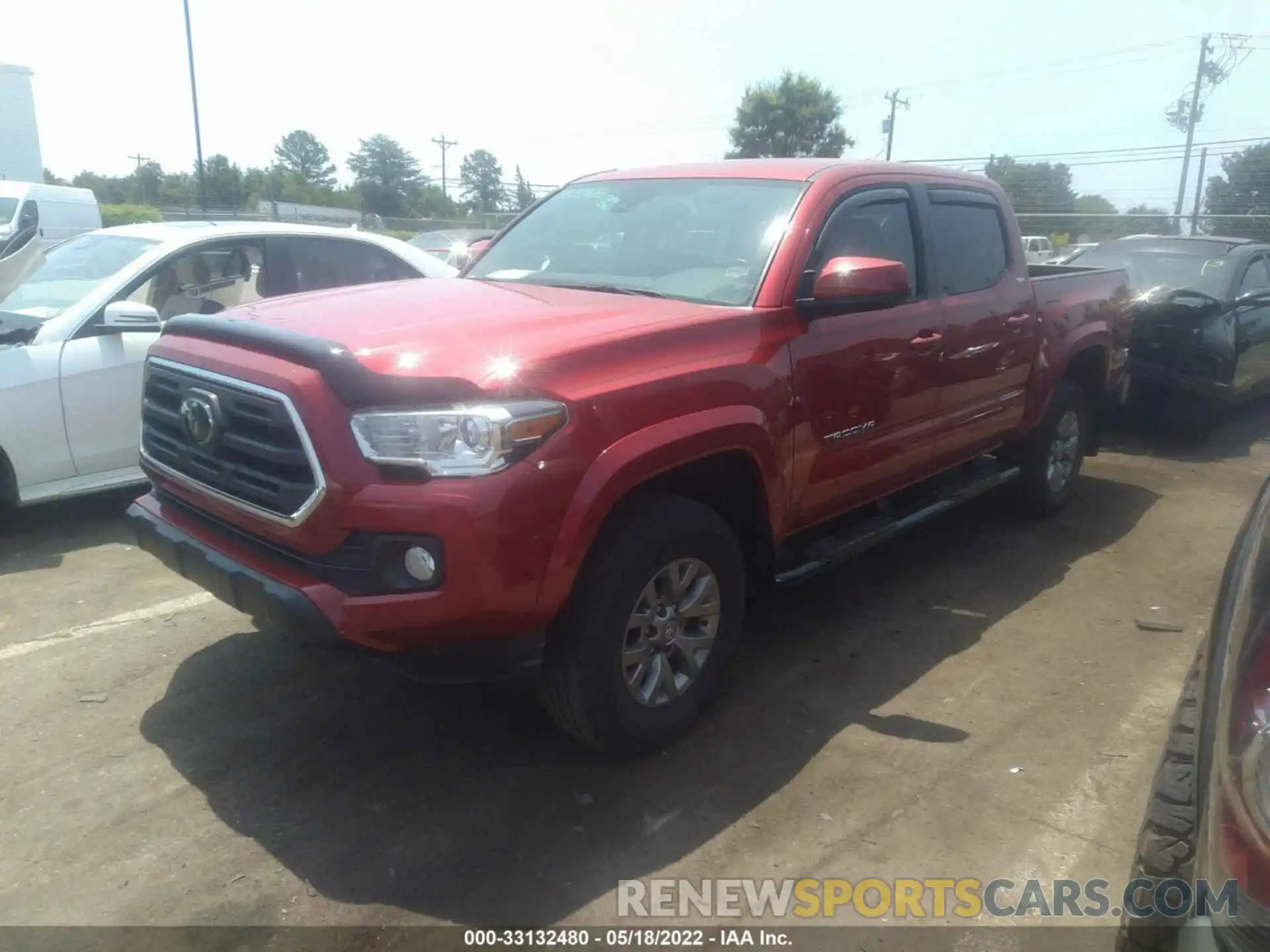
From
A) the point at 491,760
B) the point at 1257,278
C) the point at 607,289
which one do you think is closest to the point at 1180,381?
the point at 1257,278

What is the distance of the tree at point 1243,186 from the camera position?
98.8ft

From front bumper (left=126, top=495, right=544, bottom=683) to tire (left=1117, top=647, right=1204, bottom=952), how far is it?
163 cm

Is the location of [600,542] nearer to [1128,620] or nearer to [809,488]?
[809,488]

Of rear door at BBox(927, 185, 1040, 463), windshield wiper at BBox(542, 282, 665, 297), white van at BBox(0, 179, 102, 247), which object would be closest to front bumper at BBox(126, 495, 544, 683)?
windshield wiper at BBox(542, 282, 665, 297)

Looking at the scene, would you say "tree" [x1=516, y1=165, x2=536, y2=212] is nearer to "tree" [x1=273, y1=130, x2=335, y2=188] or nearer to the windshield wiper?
the windshield wiper

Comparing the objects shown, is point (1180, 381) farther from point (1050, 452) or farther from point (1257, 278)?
point (1050, 452)

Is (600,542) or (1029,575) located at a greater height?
(600,542)

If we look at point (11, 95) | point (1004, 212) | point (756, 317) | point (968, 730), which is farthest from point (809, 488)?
point (11, 95)

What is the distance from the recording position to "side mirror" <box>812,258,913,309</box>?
11.8ft

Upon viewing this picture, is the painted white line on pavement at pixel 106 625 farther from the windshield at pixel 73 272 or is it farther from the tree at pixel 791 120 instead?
the tree at pixel 791 120

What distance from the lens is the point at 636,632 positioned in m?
3.29

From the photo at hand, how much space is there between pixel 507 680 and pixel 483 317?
3.98 feet

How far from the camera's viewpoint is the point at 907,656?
14.0ft

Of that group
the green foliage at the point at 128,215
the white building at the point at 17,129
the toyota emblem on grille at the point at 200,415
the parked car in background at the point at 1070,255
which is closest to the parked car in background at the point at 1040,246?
the parked car in background at the point at 1070,255
